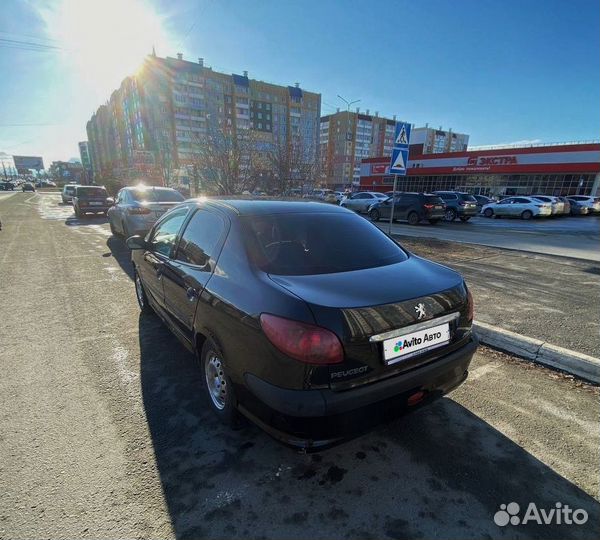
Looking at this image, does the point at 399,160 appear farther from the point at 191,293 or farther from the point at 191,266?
the point at 191,293

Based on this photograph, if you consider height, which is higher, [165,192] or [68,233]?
[165,192]

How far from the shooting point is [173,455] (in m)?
2.19

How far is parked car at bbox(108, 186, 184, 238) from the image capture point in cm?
854

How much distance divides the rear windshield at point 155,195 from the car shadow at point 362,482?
781 cm

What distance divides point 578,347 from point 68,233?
14.3 m

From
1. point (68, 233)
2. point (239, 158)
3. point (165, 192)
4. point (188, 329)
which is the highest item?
point (239, 158)

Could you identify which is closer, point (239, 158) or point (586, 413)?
point (586, 413)

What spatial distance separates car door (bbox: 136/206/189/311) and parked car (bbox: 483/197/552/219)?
25.1 metres

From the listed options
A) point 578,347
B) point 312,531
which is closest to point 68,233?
point 312,531

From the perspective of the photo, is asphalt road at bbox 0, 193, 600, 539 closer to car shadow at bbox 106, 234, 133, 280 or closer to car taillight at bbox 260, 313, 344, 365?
car taillight at bbox 260, 313, 344, 365

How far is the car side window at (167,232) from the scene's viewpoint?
3312 millimetres

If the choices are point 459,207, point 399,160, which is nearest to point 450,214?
point 459,207

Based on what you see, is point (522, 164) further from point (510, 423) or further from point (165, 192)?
point (510, 423)

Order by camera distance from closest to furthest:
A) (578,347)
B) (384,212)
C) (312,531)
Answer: (312,531) → (578,347) → (384,212)
